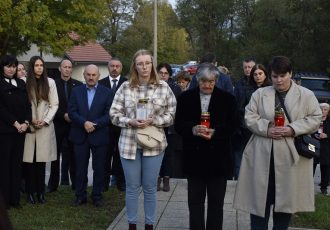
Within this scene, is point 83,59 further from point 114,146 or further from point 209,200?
point 209,200

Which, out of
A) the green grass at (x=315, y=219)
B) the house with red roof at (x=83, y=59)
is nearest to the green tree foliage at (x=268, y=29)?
the house with red roof at (x=83, y=59)

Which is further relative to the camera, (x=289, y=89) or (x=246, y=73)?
(x=246, y=73)

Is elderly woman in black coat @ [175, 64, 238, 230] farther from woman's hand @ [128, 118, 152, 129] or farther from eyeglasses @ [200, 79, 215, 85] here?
woman's hand @ [128, 118, 152, 129]

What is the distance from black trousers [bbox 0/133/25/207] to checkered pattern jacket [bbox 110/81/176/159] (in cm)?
197

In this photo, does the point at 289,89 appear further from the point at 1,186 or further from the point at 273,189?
the point at 1,186

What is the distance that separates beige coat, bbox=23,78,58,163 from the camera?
7.62m

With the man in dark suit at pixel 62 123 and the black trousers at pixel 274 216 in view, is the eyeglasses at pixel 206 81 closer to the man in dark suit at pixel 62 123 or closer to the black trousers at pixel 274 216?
the black trousers at pixel 274 216

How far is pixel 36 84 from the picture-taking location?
25.1 ft

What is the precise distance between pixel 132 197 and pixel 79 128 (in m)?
1.88

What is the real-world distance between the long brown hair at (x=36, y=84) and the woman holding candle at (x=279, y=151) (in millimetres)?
3400

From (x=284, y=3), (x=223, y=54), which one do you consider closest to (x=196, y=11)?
(x=223, y=54)

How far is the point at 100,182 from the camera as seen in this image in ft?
25.3

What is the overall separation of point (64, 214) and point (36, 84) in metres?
1.85

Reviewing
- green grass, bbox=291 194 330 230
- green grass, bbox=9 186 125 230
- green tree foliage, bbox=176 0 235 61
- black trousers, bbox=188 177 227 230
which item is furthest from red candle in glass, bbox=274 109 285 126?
green tree foliage, bbox=176 0 235 61
